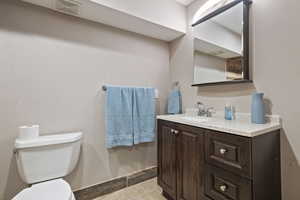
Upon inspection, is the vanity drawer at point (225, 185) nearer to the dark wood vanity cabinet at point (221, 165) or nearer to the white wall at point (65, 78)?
the dark wood vanity cabinet at point (221, 165)

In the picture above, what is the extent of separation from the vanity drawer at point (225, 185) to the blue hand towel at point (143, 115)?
93cm

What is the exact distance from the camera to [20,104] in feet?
4.43

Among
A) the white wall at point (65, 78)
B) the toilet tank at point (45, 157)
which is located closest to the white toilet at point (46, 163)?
the toilet tank at point (45, 157)

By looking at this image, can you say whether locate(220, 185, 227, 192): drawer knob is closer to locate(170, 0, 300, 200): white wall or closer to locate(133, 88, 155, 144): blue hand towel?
locate(170, 0, 300, 200): white wall

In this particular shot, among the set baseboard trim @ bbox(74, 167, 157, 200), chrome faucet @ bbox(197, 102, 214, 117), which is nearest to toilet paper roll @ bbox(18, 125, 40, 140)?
baseboard trim @ bbox(74, 167, 157, 200)

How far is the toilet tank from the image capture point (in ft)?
3.82

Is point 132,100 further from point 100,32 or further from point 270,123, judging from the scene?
point 270,123

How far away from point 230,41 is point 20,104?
82.6 inches

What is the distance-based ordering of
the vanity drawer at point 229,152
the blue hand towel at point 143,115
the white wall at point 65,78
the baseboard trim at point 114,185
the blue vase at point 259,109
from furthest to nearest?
1. the blue hand towel at point 143,115
2. the baseboard trim at point 114,185
3. the white wall at point 65,78
4. the blue vase at point 259,109
5. the vanity drawer at point 229,152

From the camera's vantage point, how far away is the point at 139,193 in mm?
1718

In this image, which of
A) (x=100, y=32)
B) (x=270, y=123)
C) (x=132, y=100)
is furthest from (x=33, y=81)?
(x=270, y=123)

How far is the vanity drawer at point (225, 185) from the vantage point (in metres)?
0.90

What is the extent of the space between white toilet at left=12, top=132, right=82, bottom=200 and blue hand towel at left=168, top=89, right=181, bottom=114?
1.24m

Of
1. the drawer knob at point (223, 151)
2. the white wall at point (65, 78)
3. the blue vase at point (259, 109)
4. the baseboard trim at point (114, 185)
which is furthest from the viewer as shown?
the baseboard trim at point (114, 185)
